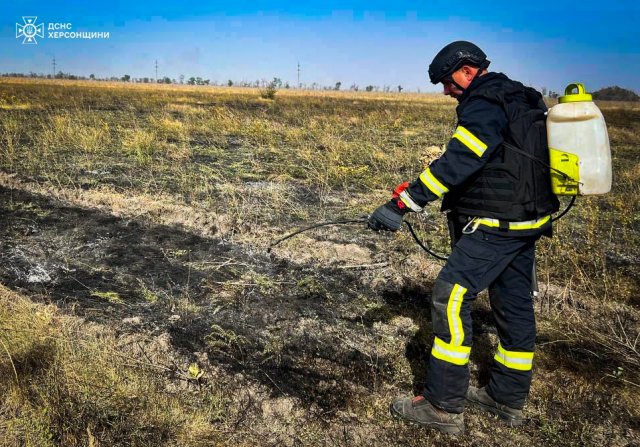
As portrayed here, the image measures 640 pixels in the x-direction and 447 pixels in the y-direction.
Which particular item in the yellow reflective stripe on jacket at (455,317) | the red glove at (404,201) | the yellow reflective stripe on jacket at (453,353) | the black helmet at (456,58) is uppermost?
the black helmet at (456,58)

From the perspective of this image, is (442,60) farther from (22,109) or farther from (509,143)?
(22,109)

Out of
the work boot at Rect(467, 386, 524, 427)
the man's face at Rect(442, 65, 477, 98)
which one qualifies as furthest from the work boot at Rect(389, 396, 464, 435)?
the man's face at Rect(442, 65, 477, 98)

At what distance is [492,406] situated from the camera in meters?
2.46

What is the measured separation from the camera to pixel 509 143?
7.08 feet

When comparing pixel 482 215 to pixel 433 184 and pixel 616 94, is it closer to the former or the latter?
pixel 433 184

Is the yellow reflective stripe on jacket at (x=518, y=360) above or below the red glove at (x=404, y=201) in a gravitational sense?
below

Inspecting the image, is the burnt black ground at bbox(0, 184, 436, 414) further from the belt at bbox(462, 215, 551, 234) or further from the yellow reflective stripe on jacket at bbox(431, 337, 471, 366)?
the belt at bbox(462, 215, 551, 234)

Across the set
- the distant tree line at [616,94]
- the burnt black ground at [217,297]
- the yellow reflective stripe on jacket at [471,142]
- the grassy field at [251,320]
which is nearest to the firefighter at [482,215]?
the yellow reflective stripe on jacket at [471,142]

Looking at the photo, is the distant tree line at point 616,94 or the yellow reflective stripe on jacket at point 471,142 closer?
the yellow reflective stripe on jacket at point 471,142

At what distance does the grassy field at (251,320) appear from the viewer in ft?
7.50

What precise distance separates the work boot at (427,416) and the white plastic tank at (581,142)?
1314 mm

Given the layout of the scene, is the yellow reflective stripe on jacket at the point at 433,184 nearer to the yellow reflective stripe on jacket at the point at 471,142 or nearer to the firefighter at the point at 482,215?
the firefighter at the point at 482,215

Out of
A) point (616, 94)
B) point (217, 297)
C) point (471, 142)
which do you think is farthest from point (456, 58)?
point (616, 94)

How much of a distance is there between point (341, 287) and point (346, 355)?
1.01 m
